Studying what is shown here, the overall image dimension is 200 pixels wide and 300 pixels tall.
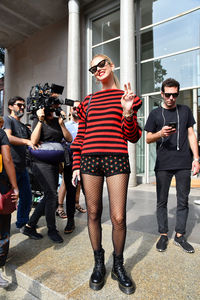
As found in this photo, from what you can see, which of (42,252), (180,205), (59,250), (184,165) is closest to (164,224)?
(180,205)

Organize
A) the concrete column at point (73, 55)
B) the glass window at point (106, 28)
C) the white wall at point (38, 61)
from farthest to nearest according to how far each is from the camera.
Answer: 1. the white wall at point (38, 61)
2. the glass window at point (106, 28)
3. the concrete column at point (73, 55)

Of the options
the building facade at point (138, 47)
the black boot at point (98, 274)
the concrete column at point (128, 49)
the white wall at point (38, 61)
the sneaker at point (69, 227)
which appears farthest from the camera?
the white wall at point (38, 61)

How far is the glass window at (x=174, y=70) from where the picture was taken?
7516mm

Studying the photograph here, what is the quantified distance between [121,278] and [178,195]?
1.28 metres

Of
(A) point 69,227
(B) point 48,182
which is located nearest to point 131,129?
(B) point 48,182

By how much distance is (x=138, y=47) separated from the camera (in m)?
8.58

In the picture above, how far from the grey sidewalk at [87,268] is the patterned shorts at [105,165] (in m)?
0.97

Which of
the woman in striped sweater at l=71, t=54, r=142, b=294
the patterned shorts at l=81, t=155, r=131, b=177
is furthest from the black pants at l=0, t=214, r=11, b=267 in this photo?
the patterned shorts at l=81, t=155, r=131, b=177

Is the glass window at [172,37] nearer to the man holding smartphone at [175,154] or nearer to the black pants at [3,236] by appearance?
the man holding smartphone at [175,154]

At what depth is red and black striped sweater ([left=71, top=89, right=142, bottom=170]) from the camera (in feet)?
6.25

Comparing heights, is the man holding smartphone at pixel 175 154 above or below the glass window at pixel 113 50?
below

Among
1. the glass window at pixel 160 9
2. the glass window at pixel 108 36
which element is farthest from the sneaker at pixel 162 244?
the glass window at pixel 160 9

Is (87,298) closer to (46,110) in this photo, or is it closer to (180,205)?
(180,205)

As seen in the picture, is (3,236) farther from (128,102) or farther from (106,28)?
(106,28)
